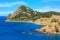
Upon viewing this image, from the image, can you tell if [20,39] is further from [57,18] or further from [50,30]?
[57,18]

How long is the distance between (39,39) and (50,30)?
61.2 ft

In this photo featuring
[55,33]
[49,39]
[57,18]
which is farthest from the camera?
[57,18]

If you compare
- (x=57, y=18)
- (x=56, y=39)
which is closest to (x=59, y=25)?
(x=56, y=39)

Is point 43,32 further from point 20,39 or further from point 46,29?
point 20,39

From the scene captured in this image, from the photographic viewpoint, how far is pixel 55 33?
325 ft

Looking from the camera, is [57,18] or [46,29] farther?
[57,18]

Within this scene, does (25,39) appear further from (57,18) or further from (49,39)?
(57,18)

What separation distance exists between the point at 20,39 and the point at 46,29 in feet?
69.8

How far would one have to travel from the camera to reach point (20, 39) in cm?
8644

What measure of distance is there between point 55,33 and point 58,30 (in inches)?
142

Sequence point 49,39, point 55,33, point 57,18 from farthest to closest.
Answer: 1. point 57,18
2. point 55,33
3. point 49,39

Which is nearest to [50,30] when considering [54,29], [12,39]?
[54,29]

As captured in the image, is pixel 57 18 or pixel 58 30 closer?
pixel 58 30

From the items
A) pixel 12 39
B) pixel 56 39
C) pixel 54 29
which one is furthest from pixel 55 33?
pixel 12 39
